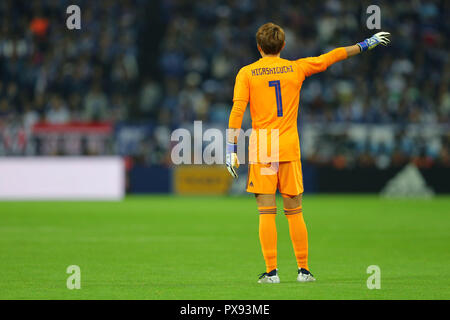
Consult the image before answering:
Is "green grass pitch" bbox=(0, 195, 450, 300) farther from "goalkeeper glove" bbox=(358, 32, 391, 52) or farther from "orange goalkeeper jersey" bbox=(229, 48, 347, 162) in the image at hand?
"goalkeeper glove" bbox=(358, 32, 391, 52)

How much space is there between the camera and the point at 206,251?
11477 millimetres

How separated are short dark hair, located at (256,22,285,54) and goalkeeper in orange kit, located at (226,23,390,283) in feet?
0.03

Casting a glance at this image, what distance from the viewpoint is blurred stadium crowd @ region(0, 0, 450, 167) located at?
2422cm

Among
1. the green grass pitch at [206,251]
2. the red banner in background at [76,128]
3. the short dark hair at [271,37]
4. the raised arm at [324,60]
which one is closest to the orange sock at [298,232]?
the green grass pitch at [206,251]

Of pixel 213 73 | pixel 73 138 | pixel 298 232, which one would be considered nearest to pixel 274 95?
pixel 298 232

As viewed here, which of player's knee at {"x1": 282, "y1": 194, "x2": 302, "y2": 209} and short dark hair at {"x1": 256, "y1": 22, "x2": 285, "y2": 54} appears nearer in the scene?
short dark hair at {"x1": 256, "y1": 22, "x2": 285, "y2": 54}

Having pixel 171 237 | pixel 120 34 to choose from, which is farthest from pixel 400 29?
pixel 171 237

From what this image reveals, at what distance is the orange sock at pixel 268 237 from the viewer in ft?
26.8

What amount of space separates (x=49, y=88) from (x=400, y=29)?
11.7m

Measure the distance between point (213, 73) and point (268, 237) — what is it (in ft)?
62.2

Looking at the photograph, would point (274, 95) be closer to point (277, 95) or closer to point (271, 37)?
point (277, 95)

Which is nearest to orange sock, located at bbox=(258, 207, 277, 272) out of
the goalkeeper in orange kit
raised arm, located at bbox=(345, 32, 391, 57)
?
the goalkeeper in orange kit

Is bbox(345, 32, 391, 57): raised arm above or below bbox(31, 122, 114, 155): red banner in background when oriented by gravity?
above

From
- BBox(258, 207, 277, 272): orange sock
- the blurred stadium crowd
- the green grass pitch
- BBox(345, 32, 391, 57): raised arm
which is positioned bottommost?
the green grass pitch
